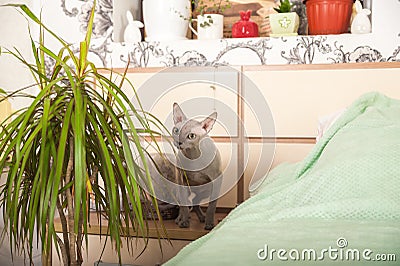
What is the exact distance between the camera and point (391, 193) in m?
0.88

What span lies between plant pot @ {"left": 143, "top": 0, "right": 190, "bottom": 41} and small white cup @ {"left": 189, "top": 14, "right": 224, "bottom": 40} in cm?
10

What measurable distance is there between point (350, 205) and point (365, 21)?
1535 millimetres

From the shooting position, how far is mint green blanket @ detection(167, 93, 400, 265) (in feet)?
2.36

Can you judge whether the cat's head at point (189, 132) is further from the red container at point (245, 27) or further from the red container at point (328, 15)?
the red container at point (328, 15)

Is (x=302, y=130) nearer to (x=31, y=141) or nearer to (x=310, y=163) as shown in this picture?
(x=310, y=163)

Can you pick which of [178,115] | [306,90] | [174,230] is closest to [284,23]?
[306,90]

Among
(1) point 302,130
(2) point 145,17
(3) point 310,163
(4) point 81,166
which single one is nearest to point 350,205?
(3) point 310,163

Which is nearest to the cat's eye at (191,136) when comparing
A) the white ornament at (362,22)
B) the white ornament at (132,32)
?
the white ornament at (132,32)

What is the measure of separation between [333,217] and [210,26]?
66.3 inches

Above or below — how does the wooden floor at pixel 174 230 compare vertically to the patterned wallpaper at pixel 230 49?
below

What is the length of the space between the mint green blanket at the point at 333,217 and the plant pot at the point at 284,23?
3.72 ft

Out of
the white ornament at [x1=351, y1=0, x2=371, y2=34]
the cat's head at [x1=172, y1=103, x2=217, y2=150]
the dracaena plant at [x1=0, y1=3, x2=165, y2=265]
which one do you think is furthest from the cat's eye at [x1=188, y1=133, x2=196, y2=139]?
the white ornament at [x1=351, y1=0, x2=371, y2=34]

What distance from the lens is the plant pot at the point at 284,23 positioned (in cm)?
235

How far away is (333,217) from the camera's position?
891 millimetres
